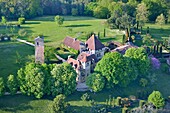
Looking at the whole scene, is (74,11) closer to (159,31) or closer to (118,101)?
(159,31)

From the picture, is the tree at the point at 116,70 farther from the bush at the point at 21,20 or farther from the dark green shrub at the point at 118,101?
the bush at the point at 21,20

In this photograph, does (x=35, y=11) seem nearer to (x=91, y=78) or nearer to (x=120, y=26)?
(x=120, y=26)

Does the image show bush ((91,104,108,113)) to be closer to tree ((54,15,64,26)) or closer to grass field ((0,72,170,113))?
grass field ((0,72,170,113))

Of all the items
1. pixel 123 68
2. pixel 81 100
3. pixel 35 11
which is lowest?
pixel 81 100

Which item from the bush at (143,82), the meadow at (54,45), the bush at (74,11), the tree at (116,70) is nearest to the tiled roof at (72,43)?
the meadow at (54,45)

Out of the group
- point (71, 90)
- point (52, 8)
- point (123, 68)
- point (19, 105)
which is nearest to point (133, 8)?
point (52, 8)

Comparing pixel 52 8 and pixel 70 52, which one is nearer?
pixel 70 52
